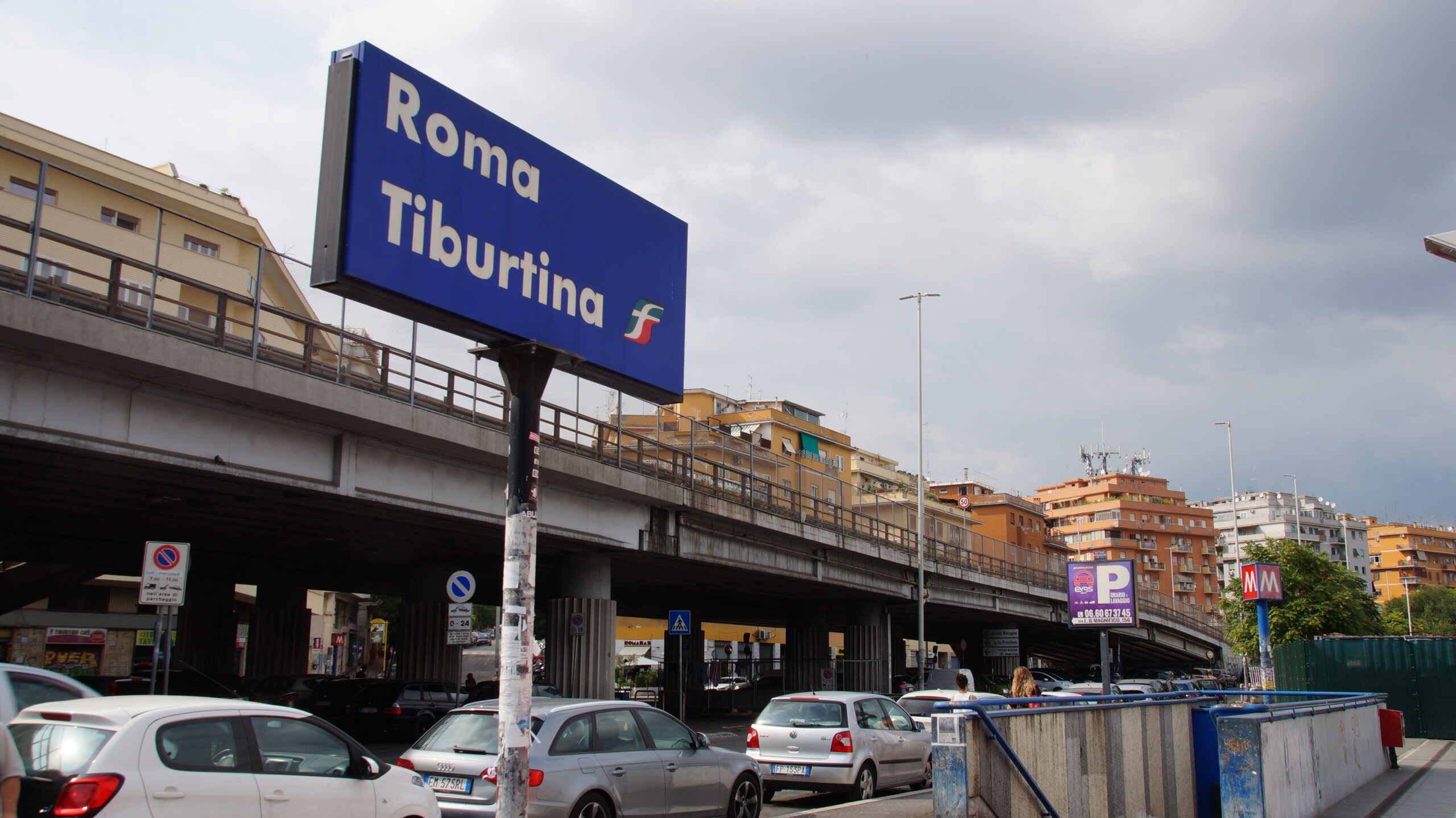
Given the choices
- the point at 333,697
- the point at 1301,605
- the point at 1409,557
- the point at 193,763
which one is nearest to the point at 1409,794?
the point at 193,763

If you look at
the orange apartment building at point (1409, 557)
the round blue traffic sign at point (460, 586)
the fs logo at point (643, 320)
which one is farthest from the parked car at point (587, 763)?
the orange apartment building at point (1409, 557)

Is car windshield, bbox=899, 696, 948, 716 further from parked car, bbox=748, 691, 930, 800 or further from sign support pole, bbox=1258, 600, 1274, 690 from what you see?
sign support pole, bbox=1258, 600, 1274, 690

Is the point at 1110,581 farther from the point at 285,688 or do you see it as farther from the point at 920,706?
the point at 285,688

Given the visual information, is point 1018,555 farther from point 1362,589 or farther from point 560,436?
point 560,436

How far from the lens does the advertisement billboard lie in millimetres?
18375

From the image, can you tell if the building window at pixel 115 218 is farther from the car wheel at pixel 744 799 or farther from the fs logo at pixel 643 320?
the car wheel at pixel 744 799

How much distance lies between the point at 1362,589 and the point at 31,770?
5687cm

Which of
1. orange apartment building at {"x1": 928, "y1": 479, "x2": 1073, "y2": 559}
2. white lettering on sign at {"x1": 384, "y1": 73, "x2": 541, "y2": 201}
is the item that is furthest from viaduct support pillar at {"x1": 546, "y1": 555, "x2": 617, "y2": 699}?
orange apartment building at {"x1": 928, "y1": 479, "x2": 1073, "y2": 559}

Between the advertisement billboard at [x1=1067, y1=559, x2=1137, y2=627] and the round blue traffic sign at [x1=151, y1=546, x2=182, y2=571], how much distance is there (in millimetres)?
13702

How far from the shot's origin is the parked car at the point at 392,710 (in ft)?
82.4

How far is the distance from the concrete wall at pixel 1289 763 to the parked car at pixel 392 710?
18132 millimetres

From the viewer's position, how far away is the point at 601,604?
83.8 feet

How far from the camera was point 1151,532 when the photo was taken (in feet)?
403

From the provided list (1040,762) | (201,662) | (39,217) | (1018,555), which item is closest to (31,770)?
(1040,762)
